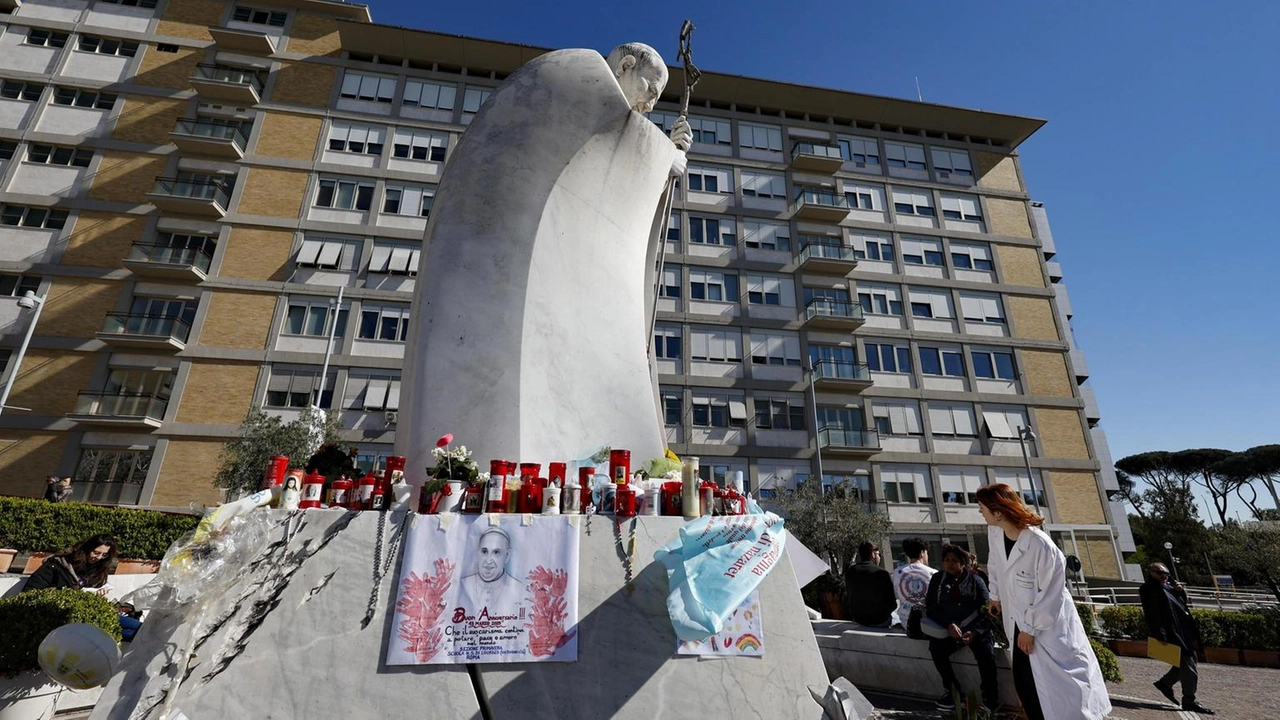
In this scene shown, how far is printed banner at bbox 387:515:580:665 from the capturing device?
374 centimetres

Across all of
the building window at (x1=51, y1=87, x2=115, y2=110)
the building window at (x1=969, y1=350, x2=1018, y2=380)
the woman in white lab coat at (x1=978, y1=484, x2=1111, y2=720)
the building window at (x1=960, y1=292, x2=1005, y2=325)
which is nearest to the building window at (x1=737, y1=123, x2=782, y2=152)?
the building window at (x1=960, y1=292, x2=1005, y2=325)

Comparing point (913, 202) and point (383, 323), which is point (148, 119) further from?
point (913, 202)

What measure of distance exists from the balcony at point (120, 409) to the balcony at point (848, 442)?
29.6m

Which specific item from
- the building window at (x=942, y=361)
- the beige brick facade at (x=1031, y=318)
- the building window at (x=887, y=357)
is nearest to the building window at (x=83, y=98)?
the building window at (x=887, y=357)

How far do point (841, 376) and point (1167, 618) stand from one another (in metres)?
24.8

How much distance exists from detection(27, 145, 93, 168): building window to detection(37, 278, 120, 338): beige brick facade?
20.0ft

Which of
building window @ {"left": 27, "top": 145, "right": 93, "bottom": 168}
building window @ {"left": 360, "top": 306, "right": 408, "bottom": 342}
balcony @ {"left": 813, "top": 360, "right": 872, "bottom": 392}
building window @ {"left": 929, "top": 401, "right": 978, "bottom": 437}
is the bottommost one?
building window @ {"left": 929, "top": 401, "right": 978, "bottom": 437}

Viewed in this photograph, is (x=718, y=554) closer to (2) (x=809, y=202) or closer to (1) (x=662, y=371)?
(1) (x=662, y=371)

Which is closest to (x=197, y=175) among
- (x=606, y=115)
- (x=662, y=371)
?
(x=662, y=371)

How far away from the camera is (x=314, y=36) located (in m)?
33.3

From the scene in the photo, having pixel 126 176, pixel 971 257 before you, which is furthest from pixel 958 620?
pixel 126 176

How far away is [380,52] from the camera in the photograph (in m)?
33.6

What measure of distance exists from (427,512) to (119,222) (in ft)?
111

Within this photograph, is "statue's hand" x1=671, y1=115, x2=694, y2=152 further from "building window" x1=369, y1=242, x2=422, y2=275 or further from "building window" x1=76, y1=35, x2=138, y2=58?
"building window" x1=76, y1=35, x2=138, y2=58
